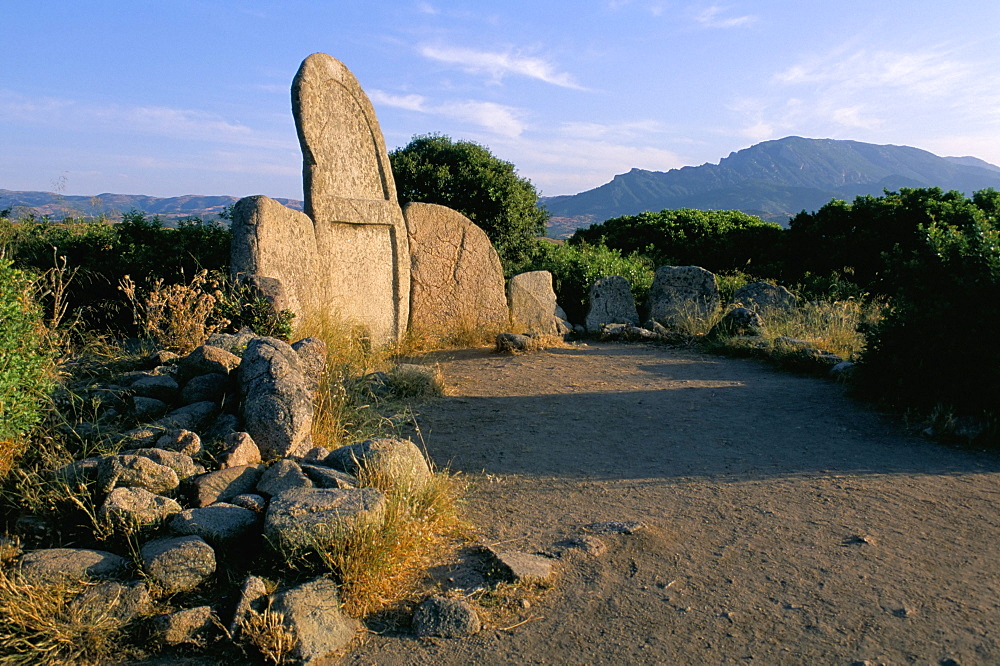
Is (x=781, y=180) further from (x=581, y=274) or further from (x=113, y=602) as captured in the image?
(x=113, y=602)

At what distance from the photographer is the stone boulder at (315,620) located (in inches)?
110

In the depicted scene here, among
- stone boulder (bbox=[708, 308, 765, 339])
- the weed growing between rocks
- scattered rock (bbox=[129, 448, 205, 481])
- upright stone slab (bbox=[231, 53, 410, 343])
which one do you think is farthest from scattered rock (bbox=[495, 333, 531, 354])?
scattered rock (bbox=[129, 448, 205, 481])

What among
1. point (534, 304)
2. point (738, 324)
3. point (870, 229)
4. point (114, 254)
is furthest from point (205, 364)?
point (870, 229)

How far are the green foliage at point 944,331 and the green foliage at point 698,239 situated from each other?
7513 mm

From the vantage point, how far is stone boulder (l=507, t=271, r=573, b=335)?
35.7 ft

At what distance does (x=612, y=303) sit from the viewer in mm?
11914

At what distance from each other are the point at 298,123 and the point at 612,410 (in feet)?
15.6

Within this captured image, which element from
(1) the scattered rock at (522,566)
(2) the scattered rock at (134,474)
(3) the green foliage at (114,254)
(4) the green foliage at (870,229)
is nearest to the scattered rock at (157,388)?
(2) the scattered rock at (134,474)

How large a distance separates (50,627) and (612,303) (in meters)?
10.0

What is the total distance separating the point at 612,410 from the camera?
6652 millimetres

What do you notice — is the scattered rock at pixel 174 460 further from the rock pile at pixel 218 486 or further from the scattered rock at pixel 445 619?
the scattered rock at pixel 445 619

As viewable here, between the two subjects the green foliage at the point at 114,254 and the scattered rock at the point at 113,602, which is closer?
the scattered rock at the point at 113,602

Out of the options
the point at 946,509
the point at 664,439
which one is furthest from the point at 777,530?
the point at 664,439

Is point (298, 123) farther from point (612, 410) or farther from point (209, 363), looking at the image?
point (612, 410)
